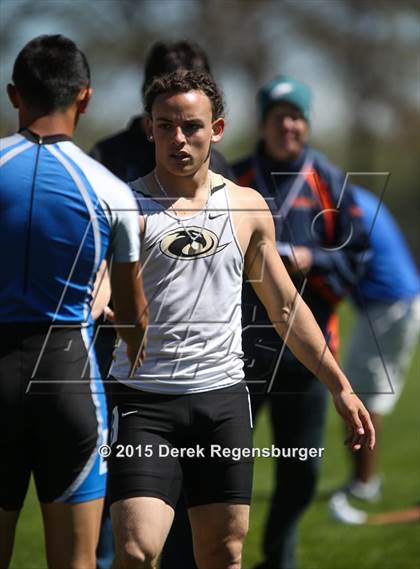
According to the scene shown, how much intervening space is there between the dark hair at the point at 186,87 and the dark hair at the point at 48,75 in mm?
237

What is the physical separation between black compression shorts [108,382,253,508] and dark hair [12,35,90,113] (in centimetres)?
97

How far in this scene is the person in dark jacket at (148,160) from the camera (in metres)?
4.43

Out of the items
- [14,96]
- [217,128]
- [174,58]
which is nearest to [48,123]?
[14,96]

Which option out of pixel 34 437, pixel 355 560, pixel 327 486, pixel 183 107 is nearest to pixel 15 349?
pixel 34 437

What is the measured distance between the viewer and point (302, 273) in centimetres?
511

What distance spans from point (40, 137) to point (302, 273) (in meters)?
1.74

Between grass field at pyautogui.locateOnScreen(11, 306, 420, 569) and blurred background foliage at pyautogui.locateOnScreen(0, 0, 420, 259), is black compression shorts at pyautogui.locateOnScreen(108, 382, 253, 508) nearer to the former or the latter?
grass field at pyautogui.locateOnScreen(11, 306, 420, 569)

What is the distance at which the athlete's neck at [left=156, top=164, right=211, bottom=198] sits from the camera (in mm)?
3828

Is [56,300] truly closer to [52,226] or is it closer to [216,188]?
[52,226]

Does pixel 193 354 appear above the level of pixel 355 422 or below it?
above

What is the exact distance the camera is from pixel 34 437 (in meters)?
3.73

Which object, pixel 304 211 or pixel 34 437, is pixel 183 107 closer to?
pixel 34 437

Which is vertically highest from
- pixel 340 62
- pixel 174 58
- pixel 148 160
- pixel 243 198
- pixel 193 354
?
pixel 174 58

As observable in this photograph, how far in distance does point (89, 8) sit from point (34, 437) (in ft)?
66.7
